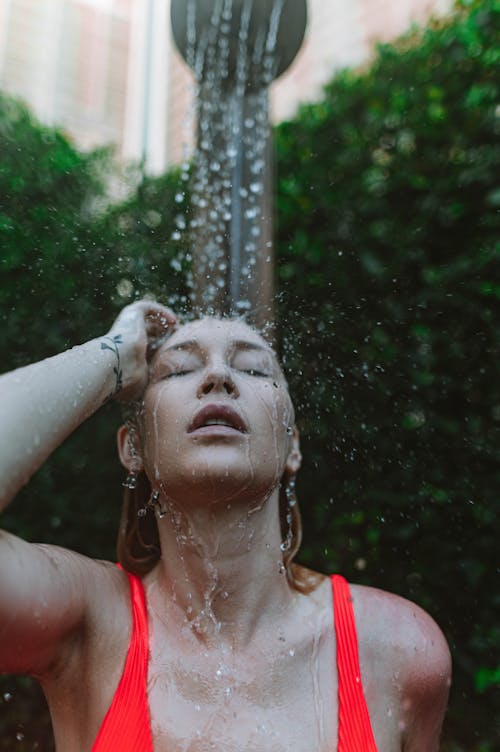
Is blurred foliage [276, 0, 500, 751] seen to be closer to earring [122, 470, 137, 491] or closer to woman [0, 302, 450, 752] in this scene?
woman [0, 302, 450, 752]

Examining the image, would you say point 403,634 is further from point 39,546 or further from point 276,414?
point 39,546

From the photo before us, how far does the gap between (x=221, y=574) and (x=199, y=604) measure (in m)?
0.11

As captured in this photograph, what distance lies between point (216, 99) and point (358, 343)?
5.45 feet

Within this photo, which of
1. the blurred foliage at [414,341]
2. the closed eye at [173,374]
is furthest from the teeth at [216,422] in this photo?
the blurred foliage at [414,341]

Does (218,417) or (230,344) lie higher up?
(230,344)

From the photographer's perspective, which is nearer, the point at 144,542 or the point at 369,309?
the point at 144,542

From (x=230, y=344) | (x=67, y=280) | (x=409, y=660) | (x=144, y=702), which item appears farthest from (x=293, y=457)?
(x=67, y=280)

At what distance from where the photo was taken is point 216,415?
1.78 meters

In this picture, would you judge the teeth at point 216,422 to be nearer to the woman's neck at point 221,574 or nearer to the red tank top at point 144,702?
the woman's neck at point 221,574

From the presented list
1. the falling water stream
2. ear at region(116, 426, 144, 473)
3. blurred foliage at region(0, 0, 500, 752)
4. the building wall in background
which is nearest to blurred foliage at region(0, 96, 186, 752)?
blurred foliage at region(0, 0, 500, 752)

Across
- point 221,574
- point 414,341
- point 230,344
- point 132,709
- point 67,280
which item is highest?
point 67,280

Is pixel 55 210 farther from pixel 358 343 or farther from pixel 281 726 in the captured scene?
pixel 281 726

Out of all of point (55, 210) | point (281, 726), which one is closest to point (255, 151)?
point (55, 210)

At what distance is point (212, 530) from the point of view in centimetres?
180
